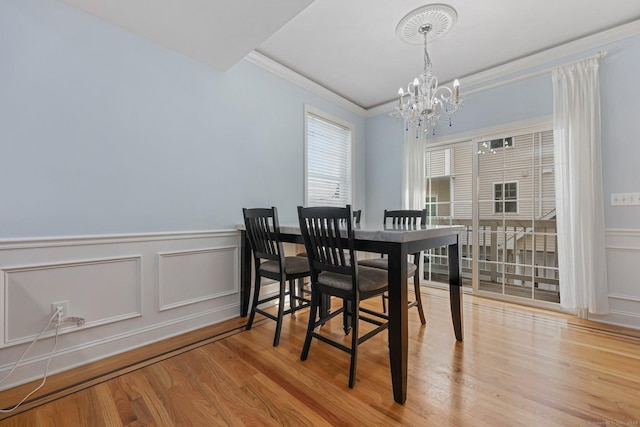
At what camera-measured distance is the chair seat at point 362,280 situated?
5.36 ft

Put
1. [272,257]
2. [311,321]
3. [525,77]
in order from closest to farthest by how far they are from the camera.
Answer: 1. [311,321]
2. [272,257]
3. [525,77]

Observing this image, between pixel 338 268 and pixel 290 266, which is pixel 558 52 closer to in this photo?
pixel 338 268

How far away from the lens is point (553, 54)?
2.69m

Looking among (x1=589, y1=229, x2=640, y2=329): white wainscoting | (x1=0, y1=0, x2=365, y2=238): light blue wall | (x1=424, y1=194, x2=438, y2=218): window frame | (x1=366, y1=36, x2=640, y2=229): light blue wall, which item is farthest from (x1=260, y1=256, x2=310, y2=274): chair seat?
(x1=589, y1=229, x2=640, y2=329): white wainscoting

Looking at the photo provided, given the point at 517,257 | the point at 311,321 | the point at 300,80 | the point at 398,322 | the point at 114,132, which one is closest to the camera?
the point at 398,322

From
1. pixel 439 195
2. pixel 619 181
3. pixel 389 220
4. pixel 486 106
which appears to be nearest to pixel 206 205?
pixel 389 220

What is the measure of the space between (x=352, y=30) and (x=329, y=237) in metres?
1.97

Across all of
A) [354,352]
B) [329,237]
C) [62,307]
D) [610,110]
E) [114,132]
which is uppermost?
[610,110]

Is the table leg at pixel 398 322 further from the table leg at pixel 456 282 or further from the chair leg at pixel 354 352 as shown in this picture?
the table leg at pixel 456 282

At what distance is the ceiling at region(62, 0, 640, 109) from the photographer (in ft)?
5.90

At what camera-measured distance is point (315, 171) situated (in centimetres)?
350

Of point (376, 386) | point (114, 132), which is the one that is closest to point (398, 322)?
point (376, 386)

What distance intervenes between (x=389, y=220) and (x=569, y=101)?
2.18 metres

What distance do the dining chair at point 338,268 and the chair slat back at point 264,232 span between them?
346mm
